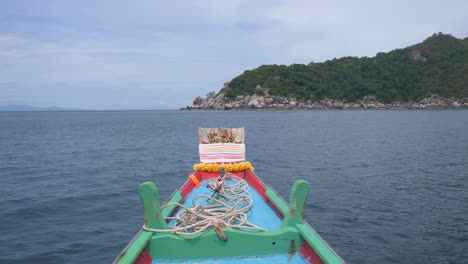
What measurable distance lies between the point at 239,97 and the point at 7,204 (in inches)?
6618

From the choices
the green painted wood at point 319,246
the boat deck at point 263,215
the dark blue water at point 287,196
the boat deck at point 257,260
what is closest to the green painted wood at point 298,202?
the green painted wood at point 319,246

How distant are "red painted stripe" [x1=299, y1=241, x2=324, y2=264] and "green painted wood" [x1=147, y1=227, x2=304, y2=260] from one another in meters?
0.31

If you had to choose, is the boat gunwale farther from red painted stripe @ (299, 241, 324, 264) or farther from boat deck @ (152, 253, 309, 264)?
boat deck @ (152, 253, 309, 264)

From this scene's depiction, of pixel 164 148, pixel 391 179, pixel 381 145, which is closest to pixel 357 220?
pixel 391 179

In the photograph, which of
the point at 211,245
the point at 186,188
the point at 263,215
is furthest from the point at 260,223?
the point at 186,188

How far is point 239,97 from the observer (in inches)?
7215

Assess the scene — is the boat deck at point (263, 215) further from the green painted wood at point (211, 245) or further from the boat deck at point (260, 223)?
the green painted wood at point (211, 245)

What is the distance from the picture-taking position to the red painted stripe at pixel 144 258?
14.9 ft

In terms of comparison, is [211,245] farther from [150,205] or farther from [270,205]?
[270,205]

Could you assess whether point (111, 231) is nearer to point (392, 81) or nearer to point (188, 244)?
point (188, 244)

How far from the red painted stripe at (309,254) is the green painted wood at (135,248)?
204 cm

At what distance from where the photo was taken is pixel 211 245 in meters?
4.89

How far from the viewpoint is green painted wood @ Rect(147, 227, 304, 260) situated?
15.9 feet

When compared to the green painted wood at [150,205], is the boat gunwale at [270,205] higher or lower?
lower
